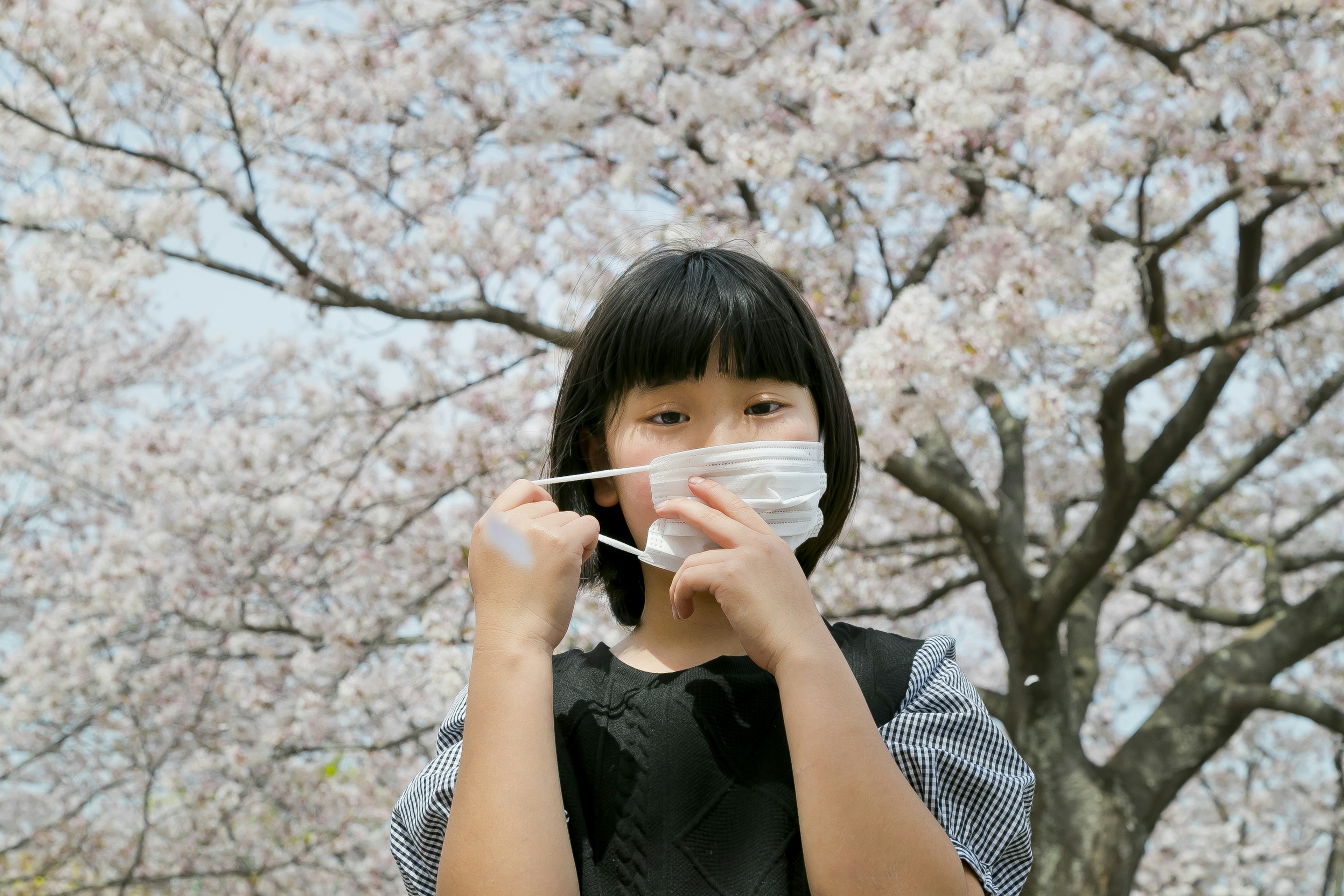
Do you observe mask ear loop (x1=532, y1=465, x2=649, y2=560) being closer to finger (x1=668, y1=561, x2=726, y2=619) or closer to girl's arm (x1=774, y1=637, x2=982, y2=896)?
finger (x1=668, y1=561, x2=726, y2=619)

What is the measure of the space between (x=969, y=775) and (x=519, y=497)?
59cm

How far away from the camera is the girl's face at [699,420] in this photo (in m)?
1.26

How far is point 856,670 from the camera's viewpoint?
4.17 ft

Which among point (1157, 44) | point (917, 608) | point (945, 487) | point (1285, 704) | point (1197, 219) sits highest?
point (1157, 44)

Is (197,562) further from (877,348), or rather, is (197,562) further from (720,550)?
(720,550)

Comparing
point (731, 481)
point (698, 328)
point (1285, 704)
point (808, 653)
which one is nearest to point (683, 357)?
point (698, 328)

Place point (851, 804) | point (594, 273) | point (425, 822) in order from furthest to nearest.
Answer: point (594, 273) < point (425, 822) < point (851, 804)

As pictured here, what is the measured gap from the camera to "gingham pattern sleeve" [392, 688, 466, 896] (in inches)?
47.4

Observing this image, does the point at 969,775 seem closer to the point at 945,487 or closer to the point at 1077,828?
the point at 945,487

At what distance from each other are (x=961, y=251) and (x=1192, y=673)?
8.16ft

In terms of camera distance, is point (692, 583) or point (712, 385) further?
point (712, 385)

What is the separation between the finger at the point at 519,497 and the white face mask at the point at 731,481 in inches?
2.1

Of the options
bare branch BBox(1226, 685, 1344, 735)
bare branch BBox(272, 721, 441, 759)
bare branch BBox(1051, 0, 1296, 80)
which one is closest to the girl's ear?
bare branch BBox(272, 721, 441, 759)

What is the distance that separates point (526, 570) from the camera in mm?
1150
